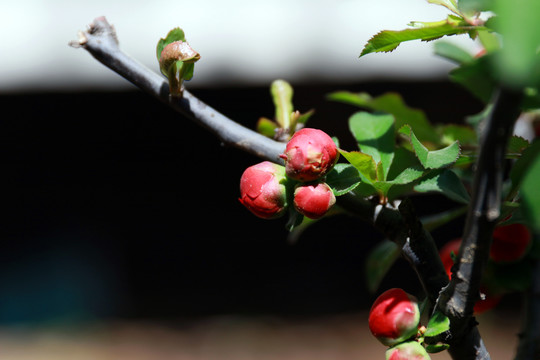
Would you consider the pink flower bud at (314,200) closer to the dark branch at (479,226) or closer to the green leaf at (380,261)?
the dark branch at (479,226)

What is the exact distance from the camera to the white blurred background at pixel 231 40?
8.27ft

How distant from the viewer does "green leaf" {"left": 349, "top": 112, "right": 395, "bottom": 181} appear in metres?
0.44

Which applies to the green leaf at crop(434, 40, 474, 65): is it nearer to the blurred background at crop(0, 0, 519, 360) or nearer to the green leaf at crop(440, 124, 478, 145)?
the green leaf at crop(440, 124, 478, 145)

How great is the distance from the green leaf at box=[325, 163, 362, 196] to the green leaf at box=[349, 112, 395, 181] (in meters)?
0.03

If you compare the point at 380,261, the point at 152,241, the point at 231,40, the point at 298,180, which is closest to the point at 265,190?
the point at 298,180

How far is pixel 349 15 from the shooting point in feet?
8.42

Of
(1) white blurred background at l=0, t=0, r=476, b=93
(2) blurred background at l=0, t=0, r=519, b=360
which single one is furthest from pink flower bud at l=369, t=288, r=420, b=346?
(2) blurred background at l=0, t=0, r=519, b=360

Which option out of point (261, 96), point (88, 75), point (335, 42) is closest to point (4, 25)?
point (88, 75)

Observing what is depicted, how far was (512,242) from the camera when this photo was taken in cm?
40

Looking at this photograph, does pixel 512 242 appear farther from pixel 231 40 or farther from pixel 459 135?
pixel 231 40

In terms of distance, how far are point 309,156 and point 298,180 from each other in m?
0.02

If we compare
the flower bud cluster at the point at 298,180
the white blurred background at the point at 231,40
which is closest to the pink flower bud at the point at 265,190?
the flower bud cluster at the point at 298,180

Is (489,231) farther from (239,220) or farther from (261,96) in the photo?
(239,220)

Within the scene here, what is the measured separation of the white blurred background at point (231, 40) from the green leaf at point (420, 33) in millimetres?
2112
